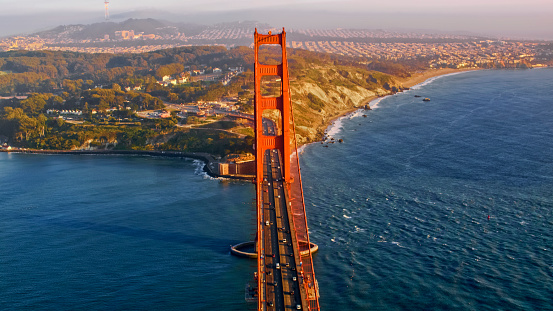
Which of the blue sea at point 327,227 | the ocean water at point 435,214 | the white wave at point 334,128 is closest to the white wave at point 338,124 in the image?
the white wave at point 334,128

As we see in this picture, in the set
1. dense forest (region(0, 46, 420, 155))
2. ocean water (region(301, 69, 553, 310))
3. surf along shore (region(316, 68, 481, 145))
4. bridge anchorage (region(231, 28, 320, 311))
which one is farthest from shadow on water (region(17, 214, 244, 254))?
surf along shore (region(316, 68, 481, 145))

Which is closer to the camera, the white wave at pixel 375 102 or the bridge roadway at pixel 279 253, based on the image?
the bridge roadway at pixel 279 253

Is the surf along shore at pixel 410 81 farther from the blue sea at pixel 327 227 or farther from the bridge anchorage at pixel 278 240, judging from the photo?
the bridge anchorage at pixel 278 240

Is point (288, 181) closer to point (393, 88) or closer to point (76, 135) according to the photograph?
point (76, 135)

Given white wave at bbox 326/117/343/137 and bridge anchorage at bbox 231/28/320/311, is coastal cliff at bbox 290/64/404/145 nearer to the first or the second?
white wave at bbox 326/117/343/137

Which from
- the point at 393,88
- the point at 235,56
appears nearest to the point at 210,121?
the point at 393,88

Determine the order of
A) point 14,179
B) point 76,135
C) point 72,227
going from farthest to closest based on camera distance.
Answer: point 76,135 → point 14,179 → point 72,227
